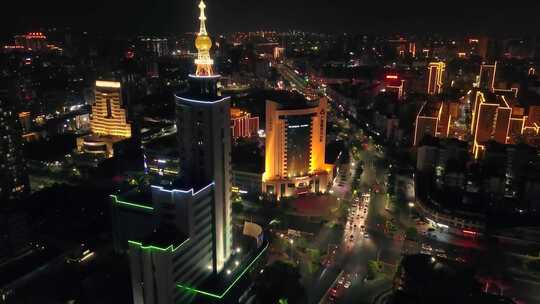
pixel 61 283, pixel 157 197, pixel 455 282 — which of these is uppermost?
pixel 157 197

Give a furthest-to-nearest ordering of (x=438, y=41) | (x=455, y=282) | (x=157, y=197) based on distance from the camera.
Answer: (x=438, y=41)
(x=455, y=282)
(x=157, y=197)

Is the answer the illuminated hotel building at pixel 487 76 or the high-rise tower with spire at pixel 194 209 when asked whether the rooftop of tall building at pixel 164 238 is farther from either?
the illuminated hotel building at pixel 487 76

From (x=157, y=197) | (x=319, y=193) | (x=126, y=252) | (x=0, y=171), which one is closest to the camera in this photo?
(x=157, y=197)

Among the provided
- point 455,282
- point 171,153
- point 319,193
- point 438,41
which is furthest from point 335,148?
point 438,41

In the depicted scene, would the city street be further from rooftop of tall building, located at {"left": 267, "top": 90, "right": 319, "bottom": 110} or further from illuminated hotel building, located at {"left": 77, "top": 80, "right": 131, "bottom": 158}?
illuminated hotel building, located at {"left": 77, "top": 80, "right": 131, "bottom": 158}

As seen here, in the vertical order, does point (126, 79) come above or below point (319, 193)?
above

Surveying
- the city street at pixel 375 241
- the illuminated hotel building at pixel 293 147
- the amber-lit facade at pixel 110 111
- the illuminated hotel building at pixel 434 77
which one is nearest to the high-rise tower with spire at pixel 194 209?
the city street at pixel 375 241

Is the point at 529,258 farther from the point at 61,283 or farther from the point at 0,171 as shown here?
the point at 0,171

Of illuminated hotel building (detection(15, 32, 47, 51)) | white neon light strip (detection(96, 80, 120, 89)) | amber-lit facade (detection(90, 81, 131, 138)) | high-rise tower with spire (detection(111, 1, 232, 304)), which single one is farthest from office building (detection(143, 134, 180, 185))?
illuminated hotel building (detection(15, 32, 47, 51))

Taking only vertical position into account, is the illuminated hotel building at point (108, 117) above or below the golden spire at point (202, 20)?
Answer: below
